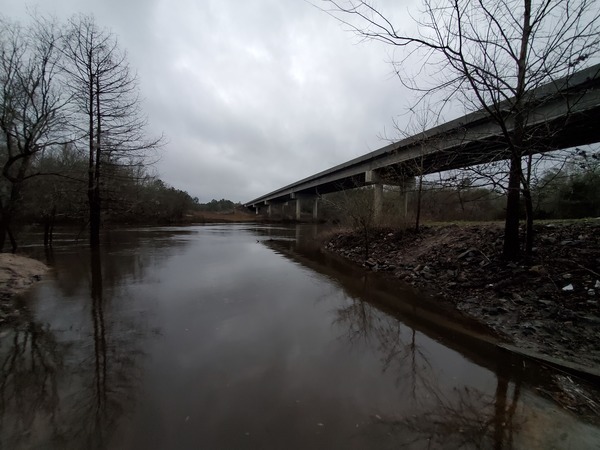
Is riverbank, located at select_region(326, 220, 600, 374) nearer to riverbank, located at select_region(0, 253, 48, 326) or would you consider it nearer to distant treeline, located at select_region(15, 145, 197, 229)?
riverbank, located at select_region(0, 253, 48, 326)

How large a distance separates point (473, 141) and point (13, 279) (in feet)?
39.4

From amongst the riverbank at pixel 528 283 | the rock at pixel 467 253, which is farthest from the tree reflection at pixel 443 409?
the rock at pixel 467 253

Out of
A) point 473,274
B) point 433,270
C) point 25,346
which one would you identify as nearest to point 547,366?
point 473,274

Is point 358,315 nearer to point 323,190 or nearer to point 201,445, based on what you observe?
point 201,445

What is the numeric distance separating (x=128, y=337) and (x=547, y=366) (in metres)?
6.39

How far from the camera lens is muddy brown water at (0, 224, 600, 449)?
2.82 meters

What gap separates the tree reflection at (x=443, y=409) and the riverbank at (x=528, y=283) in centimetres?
143

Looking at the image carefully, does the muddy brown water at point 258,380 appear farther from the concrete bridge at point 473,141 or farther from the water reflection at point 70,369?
the concrete bridge at point 473,141

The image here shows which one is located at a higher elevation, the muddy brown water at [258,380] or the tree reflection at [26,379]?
the tree reflection at [26,379]

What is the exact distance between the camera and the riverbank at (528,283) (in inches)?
194

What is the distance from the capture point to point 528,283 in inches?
259

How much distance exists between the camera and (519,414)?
3199 millimetres

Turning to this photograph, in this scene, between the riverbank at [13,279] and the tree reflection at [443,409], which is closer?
the tree reflection at [443,409]

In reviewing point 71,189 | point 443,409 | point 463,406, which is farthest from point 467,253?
point 71,189
